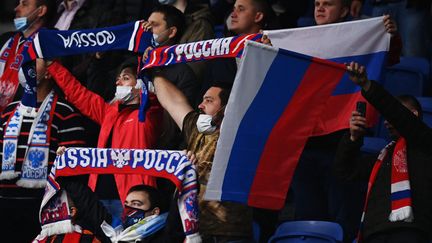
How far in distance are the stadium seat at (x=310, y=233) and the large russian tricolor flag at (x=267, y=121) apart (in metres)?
0.41

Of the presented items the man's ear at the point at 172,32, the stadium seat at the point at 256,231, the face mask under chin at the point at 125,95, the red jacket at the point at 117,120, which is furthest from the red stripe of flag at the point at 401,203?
the man's ear at the point at 172,32

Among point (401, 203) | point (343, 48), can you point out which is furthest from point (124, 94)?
point (401, 203)

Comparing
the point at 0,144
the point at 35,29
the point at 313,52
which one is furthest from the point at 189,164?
the point at 35,29

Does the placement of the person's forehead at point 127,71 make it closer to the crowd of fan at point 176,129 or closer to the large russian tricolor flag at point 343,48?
the crowd of fan at point 176,129

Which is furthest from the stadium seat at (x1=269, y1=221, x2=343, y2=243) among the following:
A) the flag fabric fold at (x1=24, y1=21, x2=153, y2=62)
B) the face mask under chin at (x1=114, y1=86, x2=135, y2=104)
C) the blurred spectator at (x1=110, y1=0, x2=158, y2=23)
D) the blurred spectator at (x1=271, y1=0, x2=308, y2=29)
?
the blurred spectator at (x1=110, y1=0, x2=158, y2=23)

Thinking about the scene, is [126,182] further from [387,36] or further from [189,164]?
[387,36]

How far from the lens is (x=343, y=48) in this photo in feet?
28.7

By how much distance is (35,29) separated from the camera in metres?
10.8

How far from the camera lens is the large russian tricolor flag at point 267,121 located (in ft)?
26.7

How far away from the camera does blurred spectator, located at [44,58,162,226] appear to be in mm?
9141

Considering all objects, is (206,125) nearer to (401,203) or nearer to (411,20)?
(401,203)

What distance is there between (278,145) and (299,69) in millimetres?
520

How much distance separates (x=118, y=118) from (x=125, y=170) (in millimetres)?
894

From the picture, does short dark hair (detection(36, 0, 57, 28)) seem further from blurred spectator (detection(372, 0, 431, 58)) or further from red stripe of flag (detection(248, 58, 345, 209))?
red stripe of flag (detection(248, 58, 345, 209))
